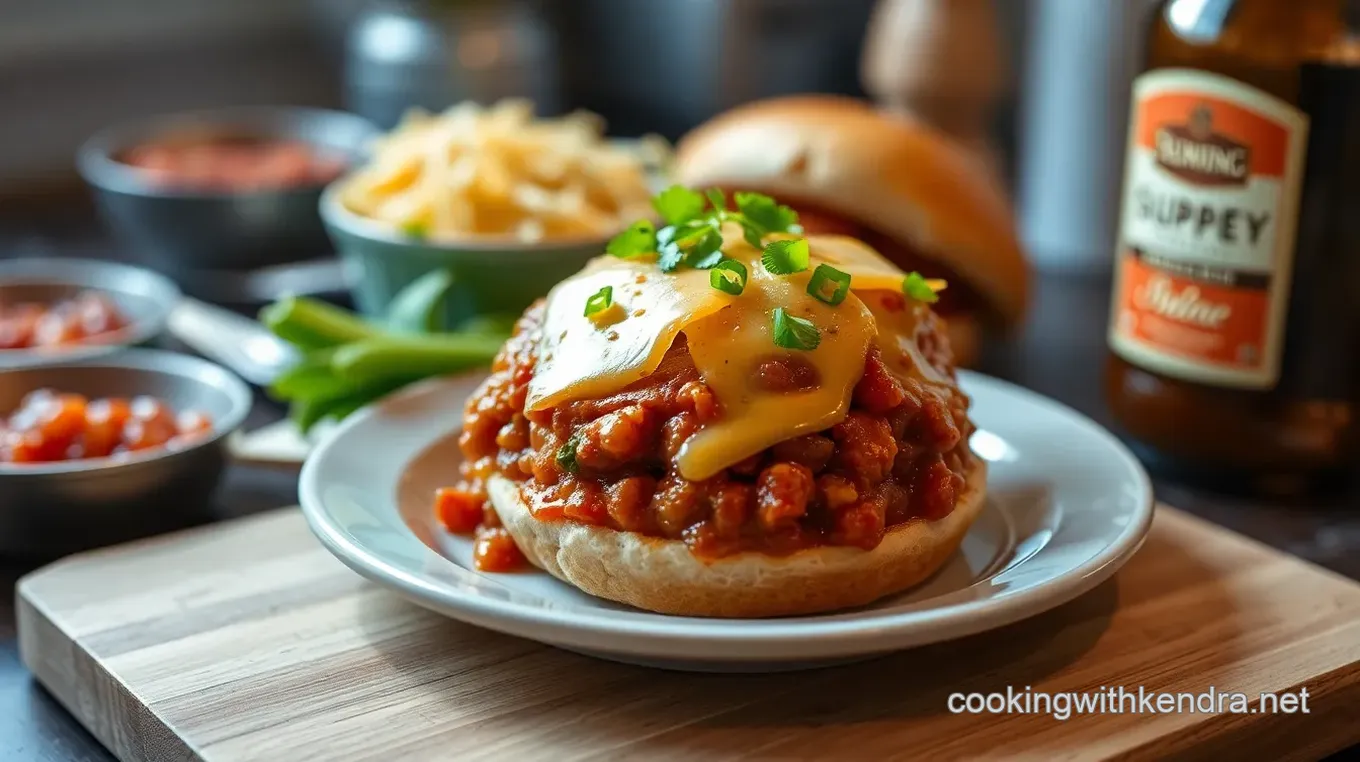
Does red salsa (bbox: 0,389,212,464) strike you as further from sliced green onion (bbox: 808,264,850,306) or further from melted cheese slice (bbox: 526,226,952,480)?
sliced green onion (bbox: 808,264,850,306)

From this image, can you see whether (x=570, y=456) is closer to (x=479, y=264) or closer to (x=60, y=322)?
(x=479, y=264)

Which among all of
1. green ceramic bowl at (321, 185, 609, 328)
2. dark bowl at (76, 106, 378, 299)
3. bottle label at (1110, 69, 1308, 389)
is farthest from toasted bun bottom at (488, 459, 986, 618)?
dark bowl at (76, 106, 378, 299)

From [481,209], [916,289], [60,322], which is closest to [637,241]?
[916,289]

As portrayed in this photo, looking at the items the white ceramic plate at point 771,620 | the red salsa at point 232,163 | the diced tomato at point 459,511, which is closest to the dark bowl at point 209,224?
the red salsa at point 232,163

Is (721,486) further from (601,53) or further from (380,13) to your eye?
(601,53)

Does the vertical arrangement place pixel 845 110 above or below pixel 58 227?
above

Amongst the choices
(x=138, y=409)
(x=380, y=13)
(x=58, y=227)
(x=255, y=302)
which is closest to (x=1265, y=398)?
(x=138, y=409)

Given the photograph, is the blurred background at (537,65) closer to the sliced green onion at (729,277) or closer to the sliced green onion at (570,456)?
the sliced green onion at (729,277)
